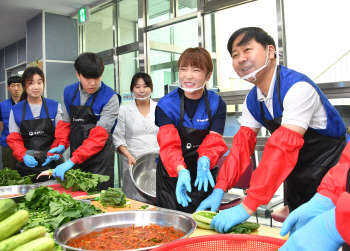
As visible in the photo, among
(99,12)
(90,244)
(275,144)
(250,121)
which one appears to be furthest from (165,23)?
(90,244)

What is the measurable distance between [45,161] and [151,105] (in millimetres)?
1381

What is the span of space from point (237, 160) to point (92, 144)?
1.36 meters

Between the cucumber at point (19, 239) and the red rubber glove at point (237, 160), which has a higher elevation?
the red rubber glove at point (237, 160)

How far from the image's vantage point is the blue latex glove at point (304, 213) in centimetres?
87

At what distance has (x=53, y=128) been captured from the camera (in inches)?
123

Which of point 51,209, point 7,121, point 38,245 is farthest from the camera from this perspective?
point 7,121

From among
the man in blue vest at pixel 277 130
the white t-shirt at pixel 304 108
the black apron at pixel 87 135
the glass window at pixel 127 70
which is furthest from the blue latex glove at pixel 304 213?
the glass window at pixel 127 70

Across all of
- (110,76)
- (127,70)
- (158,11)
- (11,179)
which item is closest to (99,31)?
(110,76)

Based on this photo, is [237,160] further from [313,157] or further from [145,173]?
[145,173]

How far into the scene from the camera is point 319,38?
3.34 meters

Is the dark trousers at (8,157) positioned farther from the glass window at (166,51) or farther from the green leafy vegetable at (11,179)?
the glass window at (166,51)

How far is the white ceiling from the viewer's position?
5.99 m

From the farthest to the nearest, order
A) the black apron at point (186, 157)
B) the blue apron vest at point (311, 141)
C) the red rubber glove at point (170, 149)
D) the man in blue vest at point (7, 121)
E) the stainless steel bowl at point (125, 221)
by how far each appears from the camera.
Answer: the man in blue vest at point (7, 121), the black apron at point (186, 157), the red rubber glove at point (170, 149), the blue apron vest at point (311, 141), the stainless steel bowl at point (125, 221)

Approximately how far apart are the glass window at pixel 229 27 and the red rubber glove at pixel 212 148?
6.89ft
